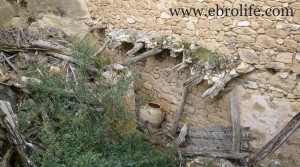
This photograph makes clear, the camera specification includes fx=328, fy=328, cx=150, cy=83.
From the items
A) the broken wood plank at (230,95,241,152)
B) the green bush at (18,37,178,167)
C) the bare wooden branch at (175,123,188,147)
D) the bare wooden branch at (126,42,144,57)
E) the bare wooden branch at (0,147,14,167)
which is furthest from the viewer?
the bare wooden branch at (126,42,144,57)

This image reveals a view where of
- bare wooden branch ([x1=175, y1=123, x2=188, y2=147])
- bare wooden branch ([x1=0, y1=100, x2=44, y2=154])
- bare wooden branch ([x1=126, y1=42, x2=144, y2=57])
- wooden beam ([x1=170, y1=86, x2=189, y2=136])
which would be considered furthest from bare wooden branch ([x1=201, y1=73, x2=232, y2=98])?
bare wooden branch ([x1=0, y1=100, x2=44, y2=154])

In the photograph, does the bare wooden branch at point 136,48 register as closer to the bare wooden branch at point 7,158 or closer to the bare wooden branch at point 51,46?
the bare wooden branch at point 51,46

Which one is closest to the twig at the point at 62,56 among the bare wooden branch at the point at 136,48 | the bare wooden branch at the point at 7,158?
the bare wooden branch at the point at 136,48

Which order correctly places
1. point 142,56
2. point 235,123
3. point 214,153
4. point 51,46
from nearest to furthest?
point 235,123 → point 214,153 → point 142,56 → point 51,46

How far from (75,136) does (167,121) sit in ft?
7.71

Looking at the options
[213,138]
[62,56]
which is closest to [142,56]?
[62,56]

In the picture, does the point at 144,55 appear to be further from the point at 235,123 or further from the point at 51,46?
the point at 235,123

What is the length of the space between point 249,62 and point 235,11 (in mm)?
744

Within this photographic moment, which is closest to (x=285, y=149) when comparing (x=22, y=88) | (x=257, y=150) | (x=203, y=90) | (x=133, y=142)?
(x=257, y=150)

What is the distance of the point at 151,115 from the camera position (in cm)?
591

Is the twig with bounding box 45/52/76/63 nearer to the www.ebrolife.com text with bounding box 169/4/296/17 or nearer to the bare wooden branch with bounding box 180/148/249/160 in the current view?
the www.ebrolife.com text with bounding box 169/4/296/17

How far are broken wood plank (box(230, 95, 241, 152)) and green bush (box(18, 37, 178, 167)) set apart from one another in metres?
0.96

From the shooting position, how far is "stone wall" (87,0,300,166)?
14.1 ft

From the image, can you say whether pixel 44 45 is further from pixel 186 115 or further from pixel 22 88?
pixel 186 115
